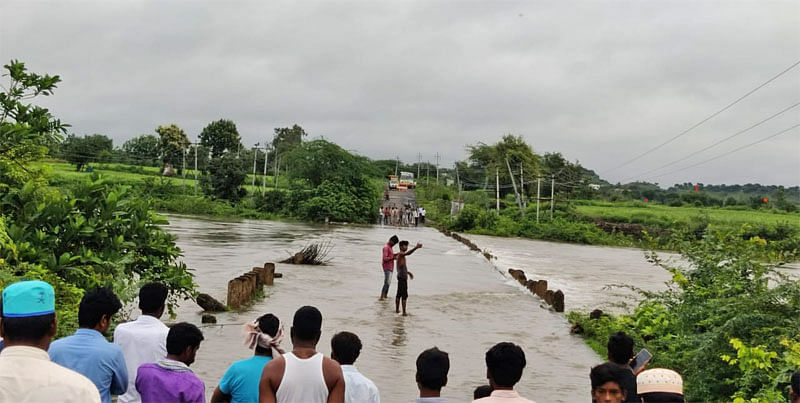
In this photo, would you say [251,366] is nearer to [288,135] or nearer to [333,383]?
[333,383]

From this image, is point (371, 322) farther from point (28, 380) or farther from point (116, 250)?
point (28, 380)

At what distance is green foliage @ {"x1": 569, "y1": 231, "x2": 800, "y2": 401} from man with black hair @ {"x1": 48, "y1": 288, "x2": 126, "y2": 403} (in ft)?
18.7

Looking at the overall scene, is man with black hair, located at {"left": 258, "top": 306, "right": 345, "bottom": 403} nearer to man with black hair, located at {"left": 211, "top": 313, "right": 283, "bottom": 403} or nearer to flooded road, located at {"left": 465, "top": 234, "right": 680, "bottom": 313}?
man with black hair, located at {"left": 211, "top": 313, "right": 283, "bottom": 403}

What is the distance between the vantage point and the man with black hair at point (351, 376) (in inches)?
187

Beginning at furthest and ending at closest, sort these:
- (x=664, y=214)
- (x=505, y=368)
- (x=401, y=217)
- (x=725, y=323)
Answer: (x=664, y=214) → (x=401, y=217) → (x=725, y=323) → (x=505, y=368)

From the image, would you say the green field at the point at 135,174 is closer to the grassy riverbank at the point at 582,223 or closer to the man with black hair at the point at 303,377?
the grassy riverbank at the point at 582,223

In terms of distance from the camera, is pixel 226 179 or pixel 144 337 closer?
pixel 144 337

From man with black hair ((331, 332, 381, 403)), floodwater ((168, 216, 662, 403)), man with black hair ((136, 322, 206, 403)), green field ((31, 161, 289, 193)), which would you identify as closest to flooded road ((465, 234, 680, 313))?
floodwater ((168, 216, 662, 403))

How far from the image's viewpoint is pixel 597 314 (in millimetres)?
15617

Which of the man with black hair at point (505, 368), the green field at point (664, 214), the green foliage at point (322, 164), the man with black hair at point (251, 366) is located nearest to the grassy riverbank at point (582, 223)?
the green field at point (664, 214)

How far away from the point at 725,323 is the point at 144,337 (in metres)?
7.20

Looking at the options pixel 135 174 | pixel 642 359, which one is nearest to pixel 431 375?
pixel 642 359

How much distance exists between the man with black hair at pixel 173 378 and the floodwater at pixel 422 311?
15.4 ft

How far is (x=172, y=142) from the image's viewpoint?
100062mm
